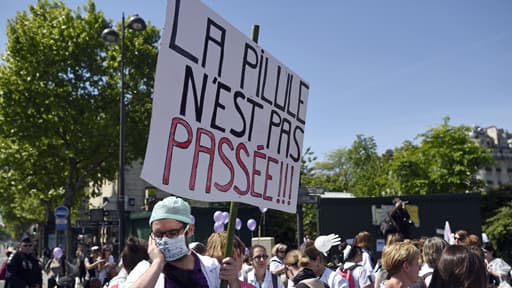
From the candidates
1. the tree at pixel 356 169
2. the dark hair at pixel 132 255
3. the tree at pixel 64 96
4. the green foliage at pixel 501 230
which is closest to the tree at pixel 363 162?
the tree at pixel 356 169

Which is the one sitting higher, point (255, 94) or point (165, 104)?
point (255, 94)

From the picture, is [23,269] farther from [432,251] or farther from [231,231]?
[231,231]

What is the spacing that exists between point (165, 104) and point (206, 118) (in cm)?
35

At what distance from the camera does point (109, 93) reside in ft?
80.7

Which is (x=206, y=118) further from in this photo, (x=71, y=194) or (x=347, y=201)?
(x=71, y=194)

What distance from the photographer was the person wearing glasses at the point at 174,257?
2.54 meters

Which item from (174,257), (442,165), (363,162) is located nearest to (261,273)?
(174,257)

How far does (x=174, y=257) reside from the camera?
→ 258 cm

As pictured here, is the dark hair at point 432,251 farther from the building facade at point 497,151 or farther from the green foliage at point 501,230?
the building facade at point 497,151

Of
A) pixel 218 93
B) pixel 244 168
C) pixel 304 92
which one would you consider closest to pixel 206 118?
pixel 218 93

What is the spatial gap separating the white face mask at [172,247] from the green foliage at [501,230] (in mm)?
25340

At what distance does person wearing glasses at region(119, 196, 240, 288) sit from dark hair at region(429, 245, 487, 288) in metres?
1.36

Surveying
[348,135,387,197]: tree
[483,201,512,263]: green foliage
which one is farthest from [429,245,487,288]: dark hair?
[348,135,387,197]: tree

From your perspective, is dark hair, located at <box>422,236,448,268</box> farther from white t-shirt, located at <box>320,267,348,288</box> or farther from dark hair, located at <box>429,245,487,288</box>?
dark hair, located at <box>429,245,487,288</box>
